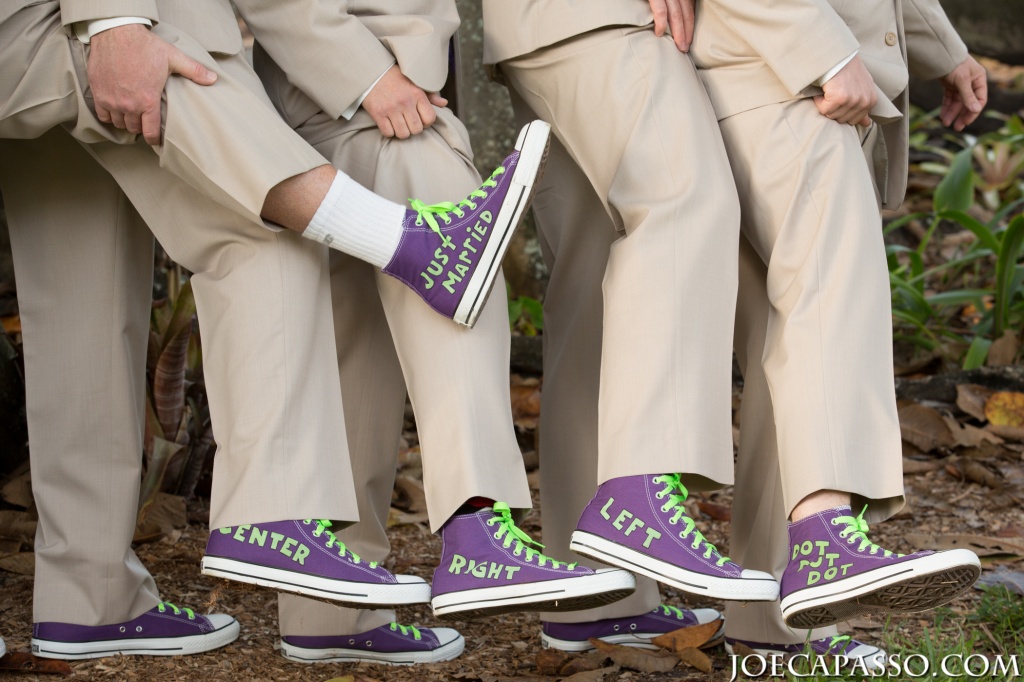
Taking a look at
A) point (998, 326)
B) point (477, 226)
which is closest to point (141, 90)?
point (477, 226)

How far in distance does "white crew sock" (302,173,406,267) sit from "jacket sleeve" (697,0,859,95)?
0.75 metres

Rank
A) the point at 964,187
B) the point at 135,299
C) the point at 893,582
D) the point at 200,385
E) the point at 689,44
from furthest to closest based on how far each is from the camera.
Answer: the point at 964,187 < the point at 200,385 < the point at 135,299 < the point at 689,44 < the point at 893,582

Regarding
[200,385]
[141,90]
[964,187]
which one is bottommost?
[200,385]

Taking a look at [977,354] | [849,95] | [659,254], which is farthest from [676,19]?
[977,354]

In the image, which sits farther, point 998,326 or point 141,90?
point 998,326

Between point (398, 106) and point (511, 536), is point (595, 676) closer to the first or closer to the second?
point (511, 536)

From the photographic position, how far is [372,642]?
2.31m

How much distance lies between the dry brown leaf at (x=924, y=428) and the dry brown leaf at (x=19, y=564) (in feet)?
8.37

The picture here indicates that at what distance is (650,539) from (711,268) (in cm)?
51

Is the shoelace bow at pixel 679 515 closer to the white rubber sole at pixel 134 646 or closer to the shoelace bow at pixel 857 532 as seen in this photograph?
the shoelace bow at pixel 857 532

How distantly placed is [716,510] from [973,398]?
109 centimetres

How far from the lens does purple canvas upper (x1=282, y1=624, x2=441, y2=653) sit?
90.4 inches

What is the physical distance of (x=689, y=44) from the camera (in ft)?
7.22

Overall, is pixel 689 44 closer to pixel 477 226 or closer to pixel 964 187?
pixel 477 226
